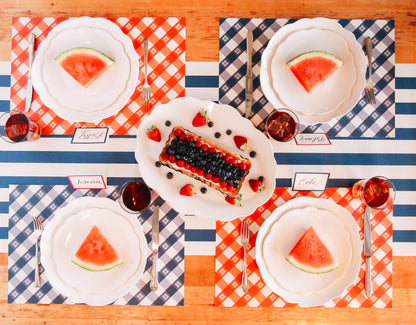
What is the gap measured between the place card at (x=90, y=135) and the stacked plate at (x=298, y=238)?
3.47ft

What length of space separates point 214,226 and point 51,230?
0.92m

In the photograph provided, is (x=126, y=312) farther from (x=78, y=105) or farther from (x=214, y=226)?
(x=78, y=105)

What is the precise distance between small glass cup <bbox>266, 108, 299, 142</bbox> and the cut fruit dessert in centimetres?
24

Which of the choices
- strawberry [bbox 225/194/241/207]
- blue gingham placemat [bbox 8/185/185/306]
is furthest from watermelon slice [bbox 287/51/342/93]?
blue gingham placemat [bbox 8/185/185/306]

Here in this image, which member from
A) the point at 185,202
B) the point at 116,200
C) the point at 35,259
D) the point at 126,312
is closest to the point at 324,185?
the point at 185,202

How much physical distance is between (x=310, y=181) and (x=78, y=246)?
4.49 ft

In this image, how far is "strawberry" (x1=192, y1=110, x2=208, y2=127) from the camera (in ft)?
5.87

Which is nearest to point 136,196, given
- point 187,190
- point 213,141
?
point 187,190

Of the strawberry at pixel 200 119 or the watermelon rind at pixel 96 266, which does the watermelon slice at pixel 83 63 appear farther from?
the watermelon rind at pixel 96 266

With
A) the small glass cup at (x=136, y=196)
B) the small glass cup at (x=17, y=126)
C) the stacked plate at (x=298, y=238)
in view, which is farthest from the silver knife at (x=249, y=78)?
the small glass cup at (x=17, y=126)

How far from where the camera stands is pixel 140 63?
1879mm

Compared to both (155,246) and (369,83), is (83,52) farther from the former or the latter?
(369,83)

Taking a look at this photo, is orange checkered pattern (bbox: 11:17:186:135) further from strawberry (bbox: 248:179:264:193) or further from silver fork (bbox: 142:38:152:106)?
strawberry (bbox: 248:179:264:193)

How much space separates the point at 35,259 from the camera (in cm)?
186
